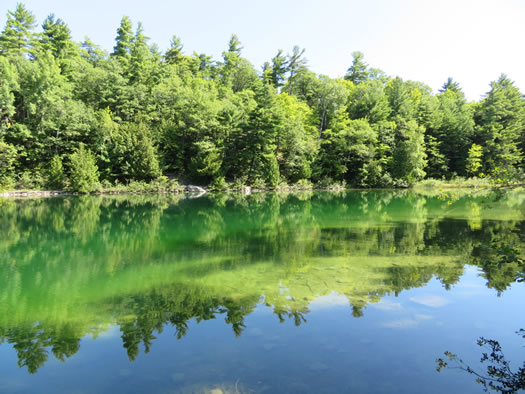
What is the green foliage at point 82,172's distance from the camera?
3281 cm

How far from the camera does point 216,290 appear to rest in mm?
7219

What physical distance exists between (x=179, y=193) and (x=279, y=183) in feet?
39.3

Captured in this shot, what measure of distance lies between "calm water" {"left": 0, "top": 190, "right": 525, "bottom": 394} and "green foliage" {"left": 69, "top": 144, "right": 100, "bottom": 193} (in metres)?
21.9

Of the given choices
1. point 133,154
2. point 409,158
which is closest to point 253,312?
point 133,154

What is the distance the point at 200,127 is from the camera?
128 ft

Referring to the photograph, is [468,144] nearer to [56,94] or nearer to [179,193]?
[179,193]

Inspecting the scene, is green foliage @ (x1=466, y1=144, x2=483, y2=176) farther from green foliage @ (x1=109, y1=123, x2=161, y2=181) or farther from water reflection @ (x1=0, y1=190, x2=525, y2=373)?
green foliage @ (x1=109, y1=123, x2=161, y2=181)

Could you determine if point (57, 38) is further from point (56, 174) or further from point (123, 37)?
point (56, 174)

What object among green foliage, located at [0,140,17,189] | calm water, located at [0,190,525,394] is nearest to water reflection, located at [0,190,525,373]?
calm water, located at [0,190,525,394]

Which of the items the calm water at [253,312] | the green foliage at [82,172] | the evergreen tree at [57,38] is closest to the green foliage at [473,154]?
the calm water at [253,312]

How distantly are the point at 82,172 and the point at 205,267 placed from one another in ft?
94.7

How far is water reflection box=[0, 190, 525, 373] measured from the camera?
574cm

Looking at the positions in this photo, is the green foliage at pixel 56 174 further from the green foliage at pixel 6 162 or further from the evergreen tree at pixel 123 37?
the evergreen tree at pixel 123 37

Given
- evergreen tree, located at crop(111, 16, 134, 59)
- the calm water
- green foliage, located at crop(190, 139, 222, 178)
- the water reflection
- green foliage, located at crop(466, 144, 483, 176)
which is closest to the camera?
the calm water
